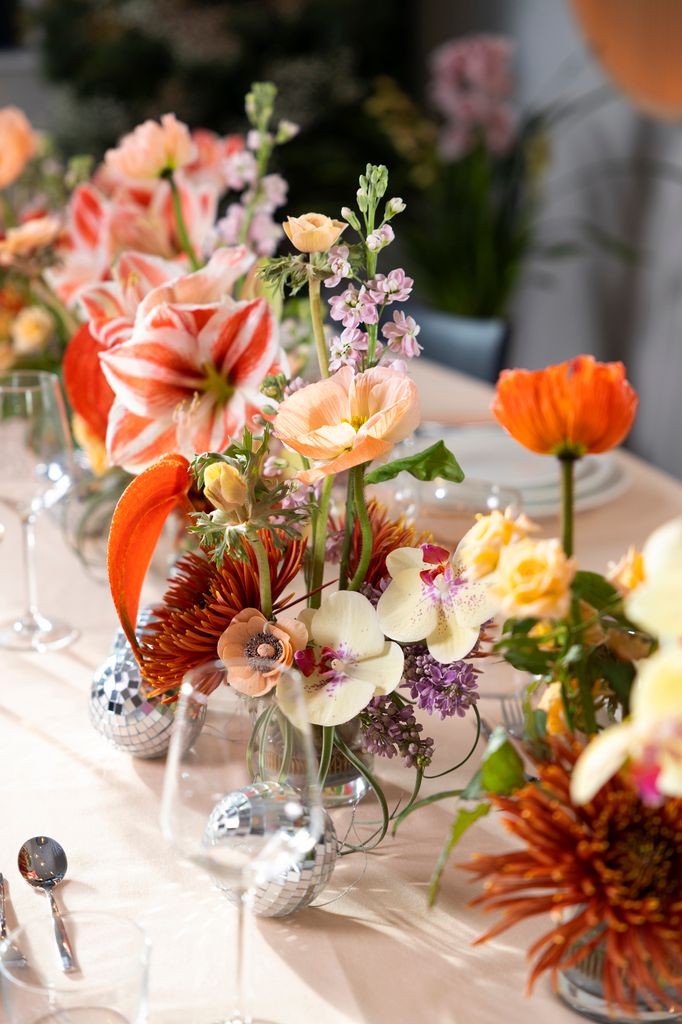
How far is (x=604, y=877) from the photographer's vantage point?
1.87ft

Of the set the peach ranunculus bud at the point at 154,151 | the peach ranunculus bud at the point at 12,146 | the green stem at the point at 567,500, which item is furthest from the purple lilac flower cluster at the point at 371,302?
the peach ranunculus bud at the point at 12,146

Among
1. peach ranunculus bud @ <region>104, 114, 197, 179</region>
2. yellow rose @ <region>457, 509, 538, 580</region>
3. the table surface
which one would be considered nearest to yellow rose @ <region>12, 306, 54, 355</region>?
peach ranunculus bud @ <region>104, 114, 197, 179</region>

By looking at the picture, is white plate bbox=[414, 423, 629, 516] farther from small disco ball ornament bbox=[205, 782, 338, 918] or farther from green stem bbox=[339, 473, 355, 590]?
small disco ball ornament bbox=[205, 782, 338, 918]

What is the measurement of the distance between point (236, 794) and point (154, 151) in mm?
772

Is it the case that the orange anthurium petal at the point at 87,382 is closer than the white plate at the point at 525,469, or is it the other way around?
the orange anthurium petal at the point at 87,382

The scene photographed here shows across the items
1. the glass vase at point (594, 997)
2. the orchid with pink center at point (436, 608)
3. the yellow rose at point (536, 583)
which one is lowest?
the glass vase at point (594, 997)

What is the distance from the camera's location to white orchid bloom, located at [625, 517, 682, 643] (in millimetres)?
478

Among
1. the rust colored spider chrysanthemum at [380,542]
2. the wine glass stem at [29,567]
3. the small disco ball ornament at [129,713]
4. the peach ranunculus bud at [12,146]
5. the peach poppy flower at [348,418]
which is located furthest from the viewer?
the peach ranunculus bud at [12,146]

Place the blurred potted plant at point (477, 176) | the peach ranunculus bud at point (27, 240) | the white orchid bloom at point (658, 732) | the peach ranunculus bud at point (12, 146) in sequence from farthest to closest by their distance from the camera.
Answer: the blurred potted plant at point (477, 176), the peach ranunculus bud at point (12, 146), the peach ranunculus bud at point (27, 240), the white orchid bloom at point (658, 732)

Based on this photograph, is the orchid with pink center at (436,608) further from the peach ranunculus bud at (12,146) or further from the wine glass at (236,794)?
the peach ranunculus bud at (12,146)

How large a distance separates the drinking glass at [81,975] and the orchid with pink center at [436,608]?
23 centimetres

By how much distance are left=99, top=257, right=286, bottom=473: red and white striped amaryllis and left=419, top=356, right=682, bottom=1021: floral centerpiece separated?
33 cm

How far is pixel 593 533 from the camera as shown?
1.40 meters

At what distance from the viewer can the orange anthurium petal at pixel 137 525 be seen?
32.4 inches
